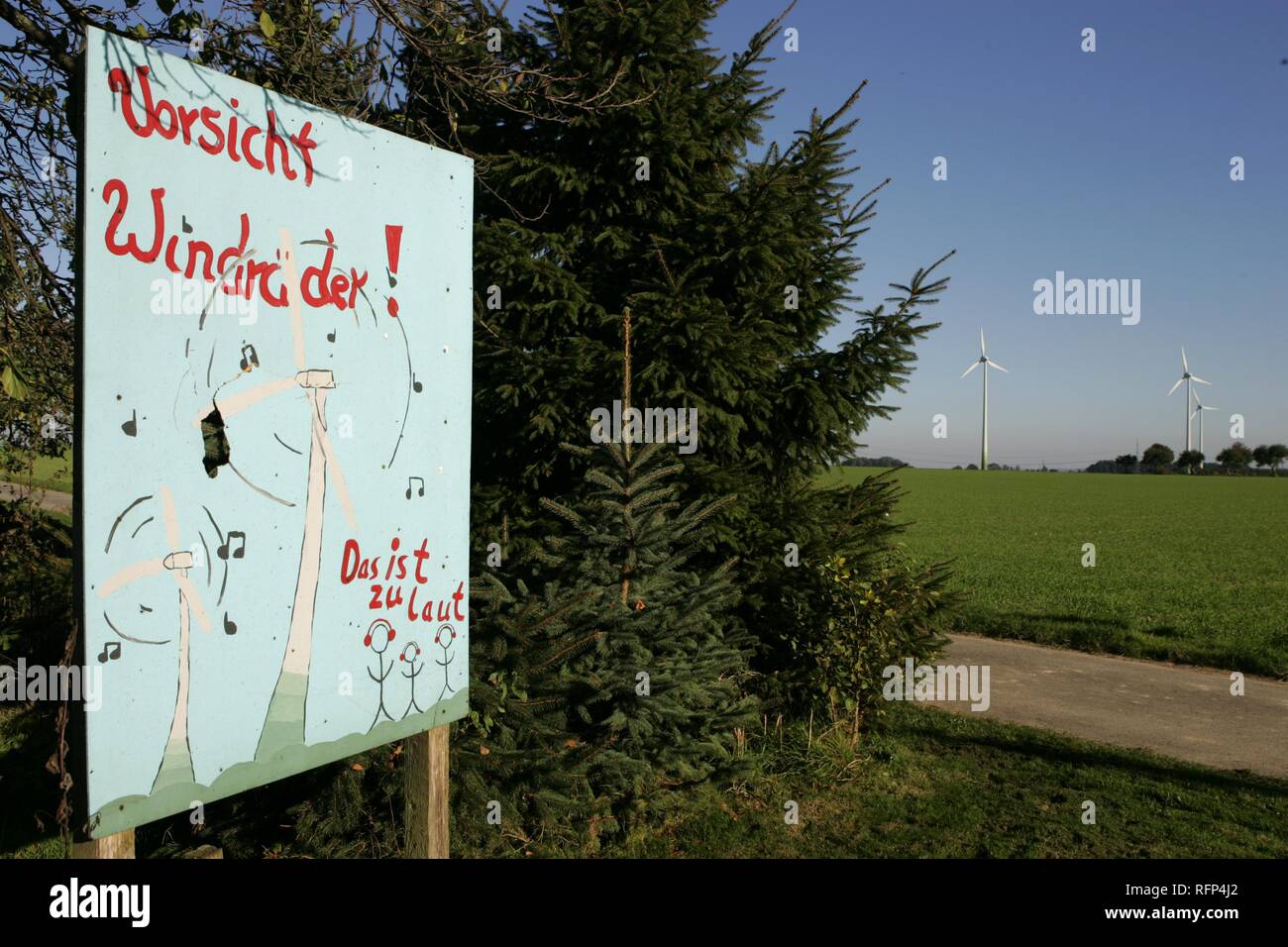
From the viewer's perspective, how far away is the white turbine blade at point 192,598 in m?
2.37

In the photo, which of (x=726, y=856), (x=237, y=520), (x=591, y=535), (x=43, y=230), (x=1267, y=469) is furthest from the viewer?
(x=1267, y=469)

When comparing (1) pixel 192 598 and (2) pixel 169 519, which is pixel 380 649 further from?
A: (2) pixel 169 519

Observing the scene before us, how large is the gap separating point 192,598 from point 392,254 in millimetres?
1302

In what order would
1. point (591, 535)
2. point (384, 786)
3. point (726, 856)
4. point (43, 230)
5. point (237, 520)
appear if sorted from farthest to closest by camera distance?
1. point (43, 230)
2. point (591, 535)
3. point (726, 856)
4. point (384, 786)
5. point (237, 520)

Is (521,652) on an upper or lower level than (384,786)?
upper

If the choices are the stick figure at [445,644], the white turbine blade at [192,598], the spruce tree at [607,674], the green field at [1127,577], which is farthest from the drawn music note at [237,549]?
the green field at [1127,577]

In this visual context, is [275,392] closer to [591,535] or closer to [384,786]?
[384,786]

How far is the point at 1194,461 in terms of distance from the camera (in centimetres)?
13750

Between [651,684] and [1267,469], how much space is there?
15703cm

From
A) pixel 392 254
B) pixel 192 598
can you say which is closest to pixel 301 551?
pixel 192 598

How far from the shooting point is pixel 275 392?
8.55ft

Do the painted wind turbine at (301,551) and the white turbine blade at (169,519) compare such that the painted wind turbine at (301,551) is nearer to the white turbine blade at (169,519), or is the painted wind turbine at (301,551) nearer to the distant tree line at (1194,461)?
the white turbine blade at (169,519)

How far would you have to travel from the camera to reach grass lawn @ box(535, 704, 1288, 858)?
4.99 metres

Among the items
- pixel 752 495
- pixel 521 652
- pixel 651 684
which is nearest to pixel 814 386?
pixel 752 495
